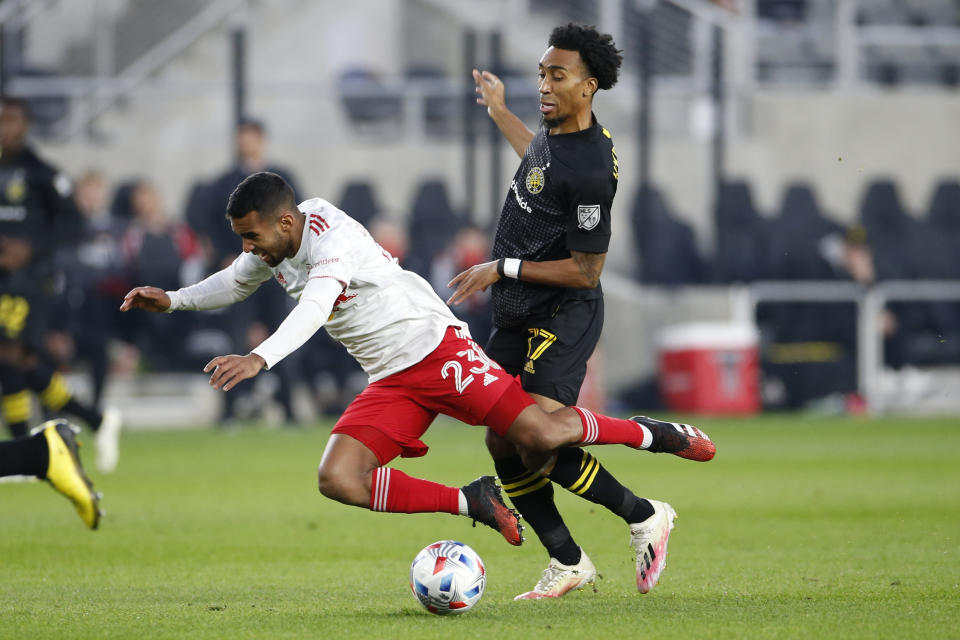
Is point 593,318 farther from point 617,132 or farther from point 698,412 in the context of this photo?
point 617,132

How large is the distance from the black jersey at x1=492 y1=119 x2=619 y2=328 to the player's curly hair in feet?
0.67

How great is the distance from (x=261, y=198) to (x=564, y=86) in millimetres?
1238

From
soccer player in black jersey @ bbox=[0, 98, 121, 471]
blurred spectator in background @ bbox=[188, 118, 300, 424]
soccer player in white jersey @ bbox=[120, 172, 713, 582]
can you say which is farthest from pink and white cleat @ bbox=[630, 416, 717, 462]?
blurred spectator in background @ bbox=[188, 118, 300, 424]

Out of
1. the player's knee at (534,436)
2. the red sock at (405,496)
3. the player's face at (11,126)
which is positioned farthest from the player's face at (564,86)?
the player's face at (11,126)

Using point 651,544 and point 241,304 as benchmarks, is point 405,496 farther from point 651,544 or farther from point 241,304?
point 241,304

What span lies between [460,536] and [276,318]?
7306mm

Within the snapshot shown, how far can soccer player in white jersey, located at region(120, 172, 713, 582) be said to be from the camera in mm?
5156

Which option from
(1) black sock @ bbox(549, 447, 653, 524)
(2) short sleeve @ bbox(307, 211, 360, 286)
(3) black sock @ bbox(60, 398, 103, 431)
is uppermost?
(2) short sleeve @ bbox(307, 211, 360, 286)

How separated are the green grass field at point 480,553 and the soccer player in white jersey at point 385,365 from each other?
0.40m

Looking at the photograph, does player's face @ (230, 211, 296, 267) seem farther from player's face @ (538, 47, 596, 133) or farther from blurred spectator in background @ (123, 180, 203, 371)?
blurred spectator in background @ (123, 180, 203, 371)

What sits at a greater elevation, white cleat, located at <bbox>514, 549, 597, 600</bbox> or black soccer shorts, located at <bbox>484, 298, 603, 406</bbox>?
black soccer shorts, located at <bbox>484, 298, 603, 406</bbox>

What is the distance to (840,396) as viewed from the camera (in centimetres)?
1617

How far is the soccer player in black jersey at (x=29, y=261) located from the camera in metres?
9.97

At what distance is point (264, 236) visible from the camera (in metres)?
5.12
